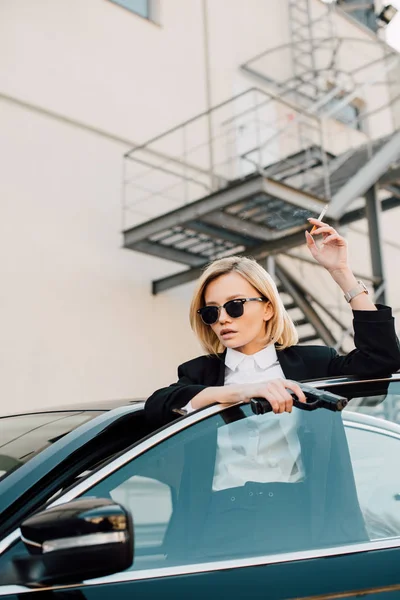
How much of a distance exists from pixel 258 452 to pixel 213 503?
167 mm

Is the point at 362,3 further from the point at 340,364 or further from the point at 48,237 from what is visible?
the point at 340,364

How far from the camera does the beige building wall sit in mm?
6766

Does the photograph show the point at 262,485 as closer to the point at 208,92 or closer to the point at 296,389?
the point at 296,389

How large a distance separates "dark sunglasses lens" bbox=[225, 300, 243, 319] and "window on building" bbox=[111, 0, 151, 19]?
303 inches

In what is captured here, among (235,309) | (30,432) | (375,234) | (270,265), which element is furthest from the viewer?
(375,234)

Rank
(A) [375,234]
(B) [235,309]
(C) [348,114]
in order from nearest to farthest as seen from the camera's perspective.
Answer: (B) [235,309] → (A) [375,234] → (C) [348,114]

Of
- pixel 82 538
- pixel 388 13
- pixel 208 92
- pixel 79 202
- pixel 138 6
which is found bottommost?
pixel 82 538

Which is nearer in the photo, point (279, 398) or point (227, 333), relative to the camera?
point (279, 398)

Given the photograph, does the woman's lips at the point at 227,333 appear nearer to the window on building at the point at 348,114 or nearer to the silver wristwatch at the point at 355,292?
the silver wristwatch at the point at 355,292

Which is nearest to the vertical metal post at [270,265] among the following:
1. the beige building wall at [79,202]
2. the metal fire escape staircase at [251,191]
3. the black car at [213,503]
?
the metal fire escape staircase at [251,191]

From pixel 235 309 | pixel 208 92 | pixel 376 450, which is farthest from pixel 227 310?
pixel 208 92

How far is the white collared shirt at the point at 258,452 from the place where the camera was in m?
1.49

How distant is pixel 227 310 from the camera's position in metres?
1.89

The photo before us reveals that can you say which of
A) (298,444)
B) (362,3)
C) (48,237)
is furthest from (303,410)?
(362,3)
